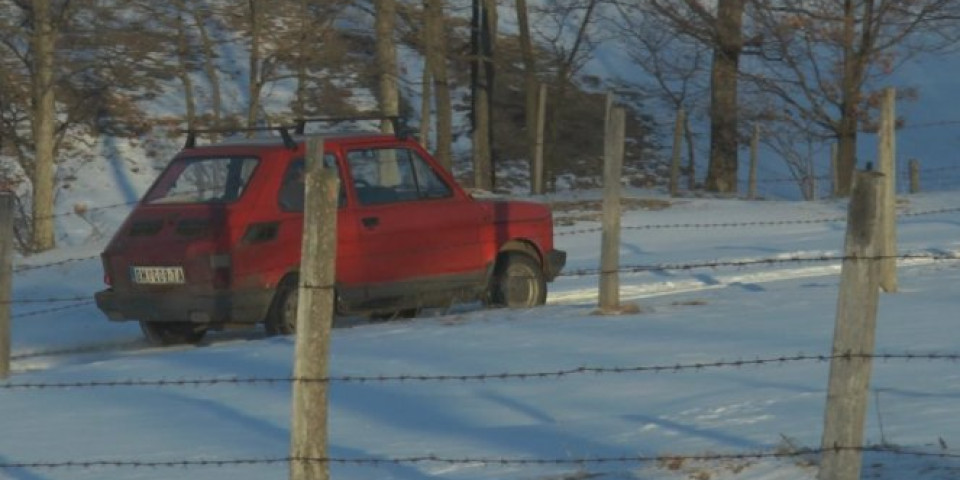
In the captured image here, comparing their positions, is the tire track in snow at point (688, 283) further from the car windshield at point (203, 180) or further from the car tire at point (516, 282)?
the car windshield at point (203, 180)

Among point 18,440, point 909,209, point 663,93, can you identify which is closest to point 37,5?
point 909,209

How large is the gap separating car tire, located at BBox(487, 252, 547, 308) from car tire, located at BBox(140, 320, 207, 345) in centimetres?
250

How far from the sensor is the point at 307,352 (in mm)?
6840

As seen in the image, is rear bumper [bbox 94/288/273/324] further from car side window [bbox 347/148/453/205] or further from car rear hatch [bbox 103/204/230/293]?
car side window [bbox 347/148/453/205]

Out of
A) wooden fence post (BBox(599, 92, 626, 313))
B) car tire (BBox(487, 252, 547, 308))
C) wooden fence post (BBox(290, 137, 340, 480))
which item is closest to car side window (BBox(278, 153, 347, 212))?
car tire (BBox(487, 252, 547, 308))

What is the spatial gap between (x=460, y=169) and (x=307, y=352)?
113ft

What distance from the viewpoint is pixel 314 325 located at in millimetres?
6816

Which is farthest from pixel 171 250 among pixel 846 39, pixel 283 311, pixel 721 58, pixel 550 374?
pixel 721 58

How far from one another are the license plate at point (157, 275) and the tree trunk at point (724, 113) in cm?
1971

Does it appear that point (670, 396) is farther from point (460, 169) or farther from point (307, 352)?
point (460, 169)

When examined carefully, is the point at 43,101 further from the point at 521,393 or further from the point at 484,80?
the point at 521,393

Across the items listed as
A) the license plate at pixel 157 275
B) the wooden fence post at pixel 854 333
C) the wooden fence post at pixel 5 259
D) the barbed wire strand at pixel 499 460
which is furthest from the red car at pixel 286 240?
the wooden fence post at pixel 854 333

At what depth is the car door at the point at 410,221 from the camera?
48.4ft

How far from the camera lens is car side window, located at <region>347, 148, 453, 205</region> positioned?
14.8m
